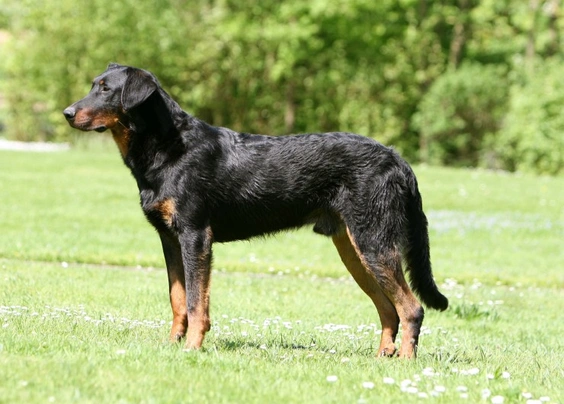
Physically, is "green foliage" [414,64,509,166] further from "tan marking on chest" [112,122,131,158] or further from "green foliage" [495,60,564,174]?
"tan marking on chest" [112,122,131,158]

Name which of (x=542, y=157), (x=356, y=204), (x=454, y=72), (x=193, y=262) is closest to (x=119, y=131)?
(x=193, y=262)

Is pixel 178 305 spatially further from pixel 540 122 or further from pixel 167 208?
pixel 540 122

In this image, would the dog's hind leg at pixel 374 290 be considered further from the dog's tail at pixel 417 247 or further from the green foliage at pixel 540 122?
the green foliage at pixel 540 122

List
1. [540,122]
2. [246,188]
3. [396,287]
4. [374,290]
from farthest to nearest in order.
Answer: [540,122], [374,290], [246,188], [396,287]

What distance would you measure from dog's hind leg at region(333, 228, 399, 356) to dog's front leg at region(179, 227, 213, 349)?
42.5 inches

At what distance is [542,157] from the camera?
31.9 m

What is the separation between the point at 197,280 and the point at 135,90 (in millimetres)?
1404

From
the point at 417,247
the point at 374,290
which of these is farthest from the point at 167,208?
the point at 417,247

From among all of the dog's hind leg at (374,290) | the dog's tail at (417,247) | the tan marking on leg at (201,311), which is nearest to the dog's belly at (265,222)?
the dog's hind leg at (374,290)

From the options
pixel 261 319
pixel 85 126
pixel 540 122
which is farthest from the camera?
pixel 540 122

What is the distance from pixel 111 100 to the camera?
6.32 m

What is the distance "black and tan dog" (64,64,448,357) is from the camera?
6.28 meters

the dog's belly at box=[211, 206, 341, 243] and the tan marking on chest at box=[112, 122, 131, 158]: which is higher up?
the tan marking on chest at box=[112, 122, 131, 158]

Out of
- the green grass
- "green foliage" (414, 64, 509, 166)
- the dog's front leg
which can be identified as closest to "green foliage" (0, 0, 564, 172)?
"green foliage" (414, 64, 509, 166)
